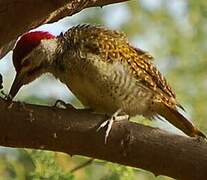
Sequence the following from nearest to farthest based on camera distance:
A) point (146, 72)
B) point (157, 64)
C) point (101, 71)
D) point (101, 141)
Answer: point (101, 141) < point (101, 71) < point (146, 72) < point (157, 64)

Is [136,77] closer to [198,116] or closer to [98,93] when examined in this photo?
[98,93]

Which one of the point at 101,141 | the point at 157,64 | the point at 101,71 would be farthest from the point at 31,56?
the point at 157,64

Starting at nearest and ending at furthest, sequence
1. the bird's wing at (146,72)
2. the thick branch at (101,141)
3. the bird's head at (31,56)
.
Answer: the thick branch at (101,141) → the bird's head at (31,56) → the bird's wing at (146,72)

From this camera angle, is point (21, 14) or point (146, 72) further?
point (146, 72)

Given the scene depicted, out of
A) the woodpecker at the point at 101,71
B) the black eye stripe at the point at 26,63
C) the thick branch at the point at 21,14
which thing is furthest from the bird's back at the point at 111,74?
the thick branch at the point at 21,14

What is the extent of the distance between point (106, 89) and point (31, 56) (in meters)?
0.23

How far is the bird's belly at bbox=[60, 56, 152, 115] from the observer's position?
201cm

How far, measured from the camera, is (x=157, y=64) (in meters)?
3.38

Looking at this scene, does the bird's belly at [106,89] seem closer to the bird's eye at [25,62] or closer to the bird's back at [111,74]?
the bird's back at [111,74]

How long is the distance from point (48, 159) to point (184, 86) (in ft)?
4.47

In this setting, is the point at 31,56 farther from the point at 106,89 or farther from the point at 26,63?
the point at 106,89

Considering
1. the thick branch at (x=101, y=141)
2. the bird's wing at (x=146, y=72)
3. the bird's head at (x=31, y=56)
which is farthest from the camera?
the bird's wing at (x=146, y=72)

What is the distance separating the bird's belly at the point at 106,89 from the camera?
201cm

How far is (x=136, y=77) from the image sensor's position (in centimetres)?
211
